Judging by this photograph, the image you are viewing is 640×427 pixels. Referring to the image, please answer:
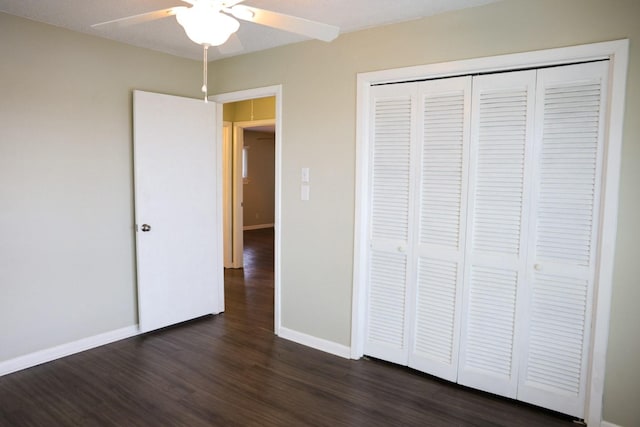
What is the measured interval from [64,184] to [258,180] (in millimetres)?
7203

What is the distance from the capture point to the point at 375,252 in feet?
10.2

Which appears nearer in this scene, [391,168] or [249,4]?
[249,4]

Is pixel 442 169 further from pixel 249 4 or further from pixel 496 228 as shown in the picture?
pixel 249 4

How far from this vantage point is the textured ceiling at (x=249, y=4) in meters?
2.54

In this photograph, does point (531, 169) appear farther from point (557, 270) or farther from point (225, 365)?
point (225, 365)

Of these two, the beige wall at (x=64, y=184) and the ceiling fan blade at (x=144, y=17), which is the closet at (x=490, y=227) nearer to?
the ceiling fan blade at (x=144, y=17)

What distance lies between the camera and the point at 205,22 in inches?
67.1

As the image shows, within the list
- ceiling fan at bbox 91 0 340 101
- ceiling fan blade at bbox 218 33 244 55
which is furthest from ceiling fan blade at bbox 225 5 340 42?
ceiling fan blade at bbox 218 33 244 55

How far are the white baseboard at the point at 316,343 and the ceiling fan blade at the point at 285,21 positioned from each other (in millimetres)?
2302

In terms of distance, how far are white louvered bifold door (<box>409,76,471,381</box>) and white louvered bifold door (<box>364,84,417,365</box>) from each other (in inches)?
3.4

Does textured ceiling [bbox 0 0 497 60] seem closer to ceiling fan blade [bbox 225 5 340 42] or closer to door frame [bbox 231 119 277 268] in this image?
ceiling fan blade [bbox 225 5 340 42]

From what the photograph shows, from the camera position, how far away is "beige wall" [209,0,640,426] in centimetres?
220

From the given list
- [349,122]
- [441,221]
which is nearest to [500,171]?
[441,221]

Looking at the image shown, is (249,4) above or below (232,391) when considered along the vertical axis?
above
